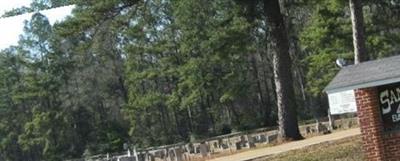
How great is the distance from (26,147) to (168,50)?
75.4 feet

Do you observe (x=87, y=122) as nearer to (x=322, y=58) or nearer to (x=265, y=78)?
(x=265, y=78)

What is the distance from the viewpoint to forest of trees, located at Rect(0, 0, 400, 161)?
4600cm

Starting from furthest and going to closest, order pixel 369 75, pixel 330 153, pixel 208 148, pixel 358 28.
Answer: pixel 208 148
pixel 358 28
pixel 330 153
pixel 369 75

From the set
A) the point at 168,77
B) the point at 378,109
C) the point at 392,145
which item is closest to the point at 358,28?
the point at 378,109

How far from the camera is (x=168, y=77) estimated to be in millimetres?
66750

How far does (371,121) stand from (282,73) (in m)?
11.8

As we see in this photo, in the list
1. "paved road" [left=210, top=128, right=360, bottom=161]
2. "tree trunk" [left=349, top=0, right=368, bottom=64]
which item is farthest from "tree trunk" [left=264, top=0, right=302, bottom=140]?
"tree trunk" [left=349, top=0, right=368, bottom=64]

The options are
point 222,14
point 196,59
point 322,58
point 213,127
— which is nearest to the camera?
point 322,58

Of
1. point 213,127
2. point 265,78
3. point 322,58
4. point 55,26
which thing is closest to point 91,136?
point 213,127

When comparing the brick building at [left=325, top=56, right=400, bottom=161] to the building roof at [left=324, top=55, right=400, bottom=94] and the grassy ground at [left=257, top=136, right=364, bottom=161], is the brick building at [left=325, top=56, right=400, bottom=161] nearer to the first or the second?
the building roof at [left=324, top=55, right=400, bottom=94]

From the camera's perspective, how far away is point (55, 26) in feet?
85.1

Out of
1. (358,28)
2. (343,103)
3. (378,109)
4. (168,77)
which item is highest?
(168,77)

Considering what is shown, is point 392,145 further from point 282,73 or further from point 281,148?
point 282,73

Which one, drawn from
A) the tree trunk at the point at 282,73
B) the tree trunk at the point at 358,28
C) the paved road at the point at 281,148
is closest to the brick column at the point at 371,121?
the paved road at the point at 281,148
